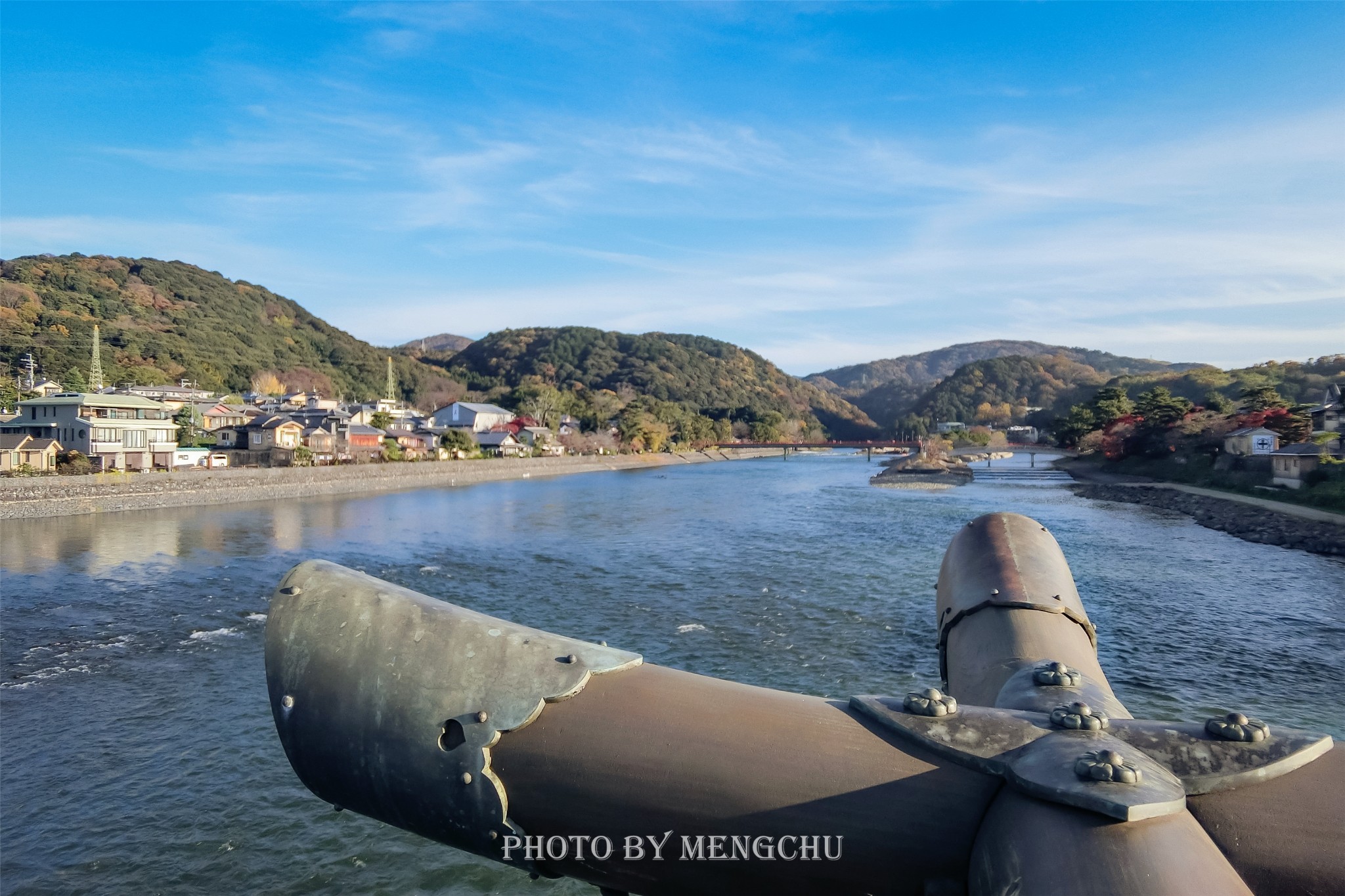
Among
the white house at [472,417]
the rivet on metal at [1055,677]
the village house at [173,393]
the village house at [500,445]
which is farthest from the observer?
the white house at [472,417]

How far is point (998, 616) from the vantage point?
9.43 ft

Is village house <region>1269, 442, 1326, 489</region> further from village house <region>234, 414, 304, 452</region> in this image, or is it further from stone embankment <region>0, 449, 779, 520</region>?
village house <region>234, 414, 304, 452</region>

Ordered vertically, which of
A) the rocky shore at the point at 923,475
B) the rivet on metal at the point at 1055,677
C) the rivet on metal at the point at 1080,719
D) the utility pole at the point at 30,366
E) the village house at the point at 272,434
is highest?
the utility pole at the point at 30,366

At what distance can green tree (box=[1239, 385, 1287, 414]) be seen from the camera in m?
35.1

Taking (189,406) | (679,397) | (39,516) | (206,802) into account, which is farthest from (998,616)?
(679,397)

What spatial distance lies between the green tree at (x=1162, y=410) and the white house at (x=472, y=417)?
45666 millimetres

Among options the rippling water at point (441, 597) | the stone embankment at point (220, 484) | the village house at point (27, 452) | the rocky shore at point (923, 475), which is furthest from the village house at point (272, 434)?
the rocky shore at point (923, 475)

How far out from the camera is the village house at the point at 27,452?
25844 millimetres

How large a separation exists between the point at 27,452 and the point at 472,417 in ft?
122

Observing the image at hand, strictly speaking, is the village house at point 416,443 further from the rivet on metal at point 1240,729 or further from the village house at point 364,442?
the rivet on metal at point 1240,729

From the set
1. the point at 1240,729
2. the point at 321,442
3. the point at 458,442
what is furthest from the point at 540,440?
the point at 1240,729

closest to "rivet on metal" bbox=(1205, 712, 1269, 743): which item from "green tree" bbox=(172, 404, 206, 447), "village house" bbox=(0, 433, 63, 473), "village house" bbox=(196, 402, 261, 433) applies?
"village house" bbox=(0, 433, 63, 473)

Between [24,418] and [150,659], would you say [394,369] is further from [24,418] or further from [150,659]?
[150,659]

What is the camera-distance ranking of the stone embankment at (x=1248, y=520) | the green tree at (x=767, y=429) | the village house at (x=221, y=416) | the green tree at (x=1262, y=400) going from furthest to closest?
the green tree at (x=767, y=429), the village house at (x=221, y=416), the green tree at (x=1262, y=400), the stone embankment at (x=1248, y=520)
